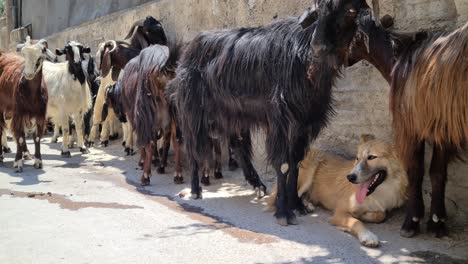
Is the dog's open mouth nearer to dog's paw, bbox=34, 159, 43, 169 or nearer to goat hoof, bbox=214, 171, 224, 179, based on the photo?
goat hoof, bbox=214, 171, 224, 179

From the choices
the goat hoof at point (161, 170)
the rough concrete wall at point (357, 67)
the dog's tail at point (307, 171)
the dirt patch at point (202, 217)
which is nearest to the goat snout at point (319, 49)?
the rough concrete wall at point (357, 67)

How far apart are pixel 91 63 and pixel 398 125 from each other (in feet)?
27.4

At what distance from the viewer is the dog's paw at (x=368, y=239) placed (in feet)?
12.9

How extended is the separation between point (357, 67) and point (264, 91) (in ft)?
3.70

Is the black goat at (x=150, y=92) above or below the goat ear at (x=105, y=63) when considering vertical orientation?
below

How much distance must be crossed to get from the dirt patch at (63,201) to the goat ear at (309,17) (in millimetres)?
2578

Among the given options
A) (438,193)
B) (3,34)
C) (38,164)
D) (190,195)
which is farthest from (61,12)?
(438,193)

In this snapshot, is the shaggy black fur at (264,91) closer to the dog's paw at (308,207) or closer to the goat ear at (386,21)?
the dog's paw at (308,207)

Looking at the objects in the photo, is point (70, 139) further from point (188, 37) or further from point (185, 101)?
point (185, 101)

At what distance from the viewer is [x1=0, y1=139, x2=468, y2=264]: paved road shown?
3.83 m

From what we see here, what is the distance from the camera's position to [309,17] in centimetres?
443

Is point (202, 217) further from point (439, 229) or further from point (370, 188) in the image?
point (439, 229)

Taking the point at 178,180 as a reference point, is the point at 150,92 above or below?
above

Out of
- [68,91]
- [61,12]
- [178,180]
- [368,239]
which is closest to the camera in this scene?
[368,239]
